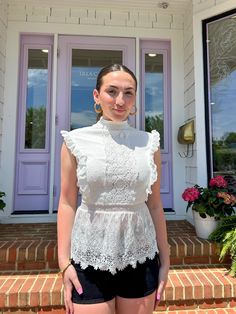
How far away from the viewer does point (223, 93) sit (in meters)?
3.16

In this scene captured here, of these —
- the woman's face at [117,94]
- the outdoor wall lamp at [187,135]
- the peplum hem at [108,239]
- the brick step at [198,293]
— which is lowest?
the brick step at [198,293]

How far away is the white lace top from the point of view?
921 millimetres

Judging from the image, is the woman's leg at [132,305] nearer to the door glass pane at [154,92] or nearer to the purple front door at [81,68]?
the purple front door at [81,68]

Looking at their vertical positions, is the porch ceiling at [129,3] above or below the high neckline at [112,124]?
above

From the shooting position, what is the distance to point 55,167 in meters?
3.38

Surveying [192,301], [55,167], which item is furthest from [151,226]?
[55,167]

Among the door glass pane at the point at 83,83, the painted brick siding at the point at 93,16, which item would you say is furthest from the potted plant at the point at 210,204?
the painted brick siding at the point at 93,16

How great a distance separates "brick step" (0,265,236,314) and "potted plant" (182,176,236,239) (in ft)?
1.63

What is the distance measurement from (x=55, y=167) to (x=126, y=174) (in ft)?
8.46

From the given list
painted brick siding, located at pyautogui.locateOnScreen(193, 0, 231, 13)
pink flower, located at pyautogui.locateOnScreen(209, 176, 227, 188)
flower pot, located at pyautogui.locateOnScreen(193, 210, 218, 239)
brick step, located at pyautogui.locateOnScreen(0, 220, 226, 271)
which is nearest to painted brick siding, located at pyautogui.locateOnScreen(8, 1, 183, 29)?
painted brick siding, located at pyautogui.locateOnScreen(193, 0, 231, 13)

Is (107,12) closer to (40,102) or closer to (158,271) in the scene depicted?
(40,102)

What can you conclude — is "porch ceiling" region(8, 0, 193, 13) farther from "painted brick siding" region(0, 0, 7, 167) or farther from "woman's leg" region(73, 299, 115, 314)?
"woman's leg" region(73, 299, 115, 314)

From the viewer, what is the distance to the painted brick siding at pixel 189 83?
3.22m

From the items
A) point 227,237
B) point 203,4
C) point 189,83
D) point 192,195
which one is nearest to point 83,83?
point 189,83
